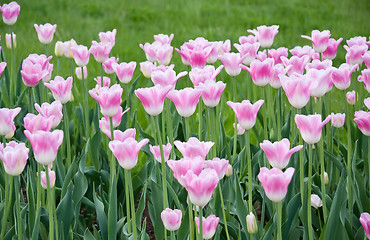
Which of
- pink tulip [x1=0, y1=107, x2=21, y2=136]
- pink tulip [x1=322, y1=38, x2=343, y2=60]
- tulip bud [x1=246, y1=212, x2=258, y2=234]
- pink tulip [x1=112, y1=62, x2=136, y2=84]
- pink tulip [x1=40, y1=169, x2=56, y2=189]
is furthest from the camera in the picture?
pink tulip [x1=322, y1=38, x2=343, y2=60]

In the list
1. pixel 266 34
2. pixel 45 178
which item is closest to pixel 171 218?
pixel 45 178

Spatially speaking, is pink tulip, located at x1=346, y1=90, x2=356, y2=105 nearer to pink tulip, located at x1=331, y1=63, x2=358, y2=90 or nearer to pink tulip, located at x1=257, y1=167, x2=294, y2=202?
pink tulip, located at x1=331, y1=63, x2=358, y2=90

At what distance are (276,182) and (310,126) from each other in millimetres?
212

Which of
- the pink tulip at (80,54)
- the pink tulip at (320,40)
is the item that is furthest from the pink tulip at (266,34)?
the pink tulip at (80,54)

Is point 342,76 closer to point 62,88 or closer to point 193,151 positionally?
point 193,151

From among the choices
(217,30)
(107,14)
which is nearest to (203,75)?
(217,30)

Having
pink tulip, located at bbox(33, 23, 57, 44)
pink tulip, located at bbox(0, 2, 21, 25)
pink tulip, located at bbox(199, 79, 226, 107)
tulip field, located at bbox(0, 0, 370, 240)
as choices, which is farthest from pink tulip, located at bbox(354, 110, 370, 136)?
pink tulip, located at bbox(0, 2, 21, 25)

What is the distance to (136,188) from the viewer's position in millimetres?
2371

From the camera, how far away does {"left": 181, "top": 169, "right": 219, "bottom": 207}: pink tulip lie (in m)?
1.31

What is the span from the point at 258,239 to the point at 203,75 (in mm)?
575

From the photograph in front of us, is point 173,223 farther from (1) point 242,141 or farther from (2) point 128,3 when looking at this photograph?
(2) point 128,3

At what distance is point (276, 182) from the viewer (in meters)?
1.36

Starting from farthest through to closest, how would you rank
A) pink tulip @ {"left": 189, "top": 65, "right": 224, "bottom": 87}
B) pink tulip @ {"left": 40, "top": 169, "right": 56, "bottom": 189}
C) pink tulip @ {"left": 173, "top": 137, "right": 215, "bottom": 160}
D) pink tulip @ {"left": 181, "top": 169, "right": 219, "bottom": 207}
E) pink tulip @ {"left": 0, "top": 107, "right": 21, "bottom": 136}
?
pink tulip @ {"left": 189, "top": 65, "right": 224, "bottom": 87}
pink tulip @ {"left": 40, "top": 169, "right": 56, "bottom": 189}
pink tulip @ {"left": 0, "top": 107, "right": 21, "bottom": 136}
pink tulip @ {"left": 173, "top": 137, "right": 215, "bottom": 160}
pink tulip @ {"left": 181, "top": 169, "right": 219, "bottom": 207}

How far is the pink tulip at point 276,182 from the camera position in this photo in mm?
1350
